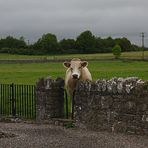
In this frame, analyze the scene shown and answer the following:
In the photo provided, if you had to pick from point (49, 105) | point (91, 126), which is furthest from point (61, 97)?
point (91, 126)

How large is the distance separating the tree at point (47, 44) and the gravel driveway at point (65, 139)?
131m

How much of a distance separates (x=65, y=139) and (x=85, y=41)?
138 meters

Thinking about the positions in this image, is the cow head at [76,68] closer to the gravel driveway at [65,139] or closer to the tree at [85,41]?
the gravel driveway at [65,139]

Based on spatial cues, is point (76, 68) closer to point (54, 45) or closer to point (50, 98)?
point (50, 98)

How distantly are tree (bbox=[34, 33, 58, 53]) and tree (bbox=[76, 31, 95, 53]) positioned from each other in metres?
7.13

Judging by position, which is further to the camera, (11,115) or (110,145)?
(11,115)

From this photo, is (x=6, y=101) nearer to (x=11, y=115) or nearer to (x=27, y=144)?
(x=11, y=115)

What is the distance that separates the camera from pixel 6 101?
2167cm

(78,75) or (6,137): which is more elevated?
(78,75)

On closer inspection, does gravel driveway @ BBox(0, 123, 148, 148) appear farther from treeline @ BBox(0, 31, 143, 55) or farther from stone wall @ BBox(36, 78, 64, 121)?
treeline @ BBox(0, 31, 143, 55)

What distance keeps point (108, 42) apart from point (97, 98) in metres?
154

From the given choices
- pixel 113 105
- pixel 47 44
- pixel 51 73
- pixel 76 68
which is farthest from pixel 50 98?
pixel 47 44

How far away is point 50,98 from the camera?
57.6ft

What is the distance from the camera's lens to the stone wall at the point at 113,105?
1410cm
